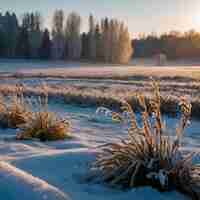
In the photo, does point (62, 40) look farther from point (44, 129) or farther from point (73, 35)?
point (44, 129)

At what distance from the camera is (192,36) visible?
88812 millimetres

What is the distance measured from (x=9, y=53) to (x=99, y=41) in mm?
17349

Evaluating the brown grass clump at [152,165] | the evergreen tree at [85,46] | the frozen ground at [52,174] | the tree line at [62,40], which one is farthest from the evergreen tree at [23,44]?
the brown grass clump at [152,165]

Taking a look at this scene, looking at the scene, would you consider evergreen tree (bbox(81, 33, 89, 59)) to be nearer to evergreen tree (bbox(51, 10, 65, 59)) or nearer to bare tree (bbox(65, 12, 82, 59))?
bare tree (bbox(65, 12, 82, 59))

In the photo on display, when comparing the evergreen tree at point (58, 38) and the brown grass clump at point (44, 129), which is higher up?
the evergreen tree at point (58, 38)

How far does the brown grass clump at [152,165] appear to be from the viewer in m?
3.08

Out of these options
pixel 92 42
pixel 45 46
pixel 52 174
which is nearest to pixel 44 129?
pixel 52 174

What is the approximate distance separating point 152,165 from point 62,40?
66889 millimetres

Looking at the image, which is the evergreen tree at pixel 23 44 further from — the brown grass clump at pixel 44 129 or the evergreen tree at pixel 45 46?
the brown grass clump at pixel 44 129

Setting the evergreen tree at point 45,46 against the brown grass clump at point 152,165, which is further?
the evergreen tree at point 45,46

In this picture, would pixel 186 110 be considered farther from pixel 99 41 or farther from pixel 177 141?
pixel 99 41

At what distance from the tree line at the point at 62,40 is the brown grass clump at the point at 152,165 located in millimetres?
64078

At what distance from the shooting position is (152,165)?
321 centimetres

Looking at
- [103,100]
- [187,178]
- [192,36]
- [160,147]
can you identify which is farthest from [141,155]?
[192,36]
